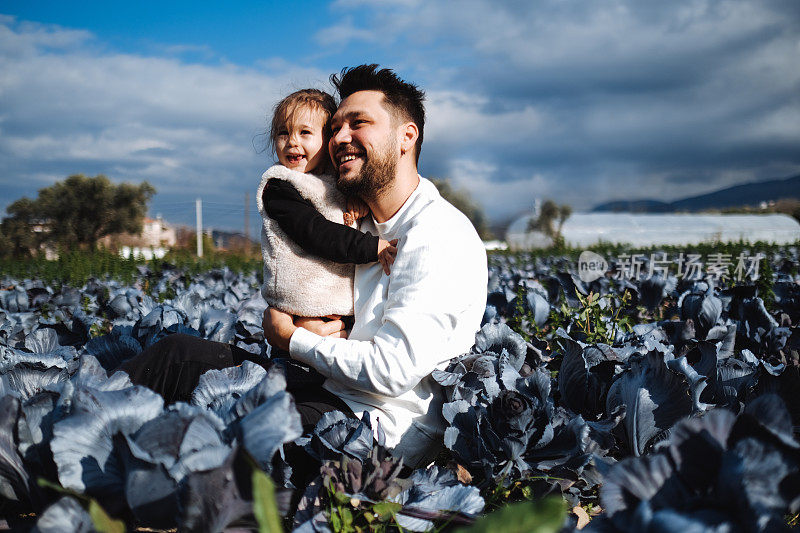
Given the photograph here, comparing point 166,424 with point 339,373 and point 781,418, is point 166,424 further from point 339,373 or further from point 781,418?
point 781,418

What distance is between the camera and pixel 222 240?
89.1 ft

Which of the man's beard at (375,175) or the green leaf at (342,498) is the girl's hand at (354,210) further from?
the green leaf at (342,498)

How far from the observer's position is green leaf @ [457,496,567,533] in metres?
0.70

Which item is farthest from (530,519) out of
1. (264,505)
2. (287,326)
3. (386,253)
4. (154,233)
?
(154,233)

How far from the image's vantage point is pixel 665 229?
1436 inches

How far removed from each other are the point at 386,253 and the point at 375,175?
12.6 inches

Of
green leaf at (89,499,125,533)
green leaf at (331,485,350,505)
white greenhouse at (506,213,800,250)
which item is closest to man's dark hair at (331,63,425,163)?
green leaf at (331,485,350,505)

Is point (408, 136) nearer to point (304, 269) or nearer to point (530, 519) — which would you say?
point (304, 269)

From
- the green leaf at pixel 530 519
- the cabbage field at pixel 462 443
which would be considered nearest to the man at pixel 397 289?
the cabbage field at pixel 462 443

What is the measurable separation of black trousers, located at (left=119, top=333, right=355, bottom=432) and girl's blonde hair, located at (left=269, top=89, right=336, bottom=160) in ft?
3.53

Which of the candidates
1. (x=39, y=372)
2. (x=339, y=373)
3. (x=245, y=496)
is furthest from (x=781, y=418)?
(x=39, y=372)

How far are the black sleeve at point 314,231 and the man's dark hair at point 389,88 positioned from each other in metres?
0.48

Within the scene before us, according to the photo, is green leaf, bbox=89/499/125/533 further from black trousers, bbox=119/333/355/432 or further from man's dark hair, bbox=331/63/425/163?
man's dark hair, bbox=331/63/425/163

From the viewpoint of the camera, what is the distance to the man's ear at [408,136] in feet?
7.38
